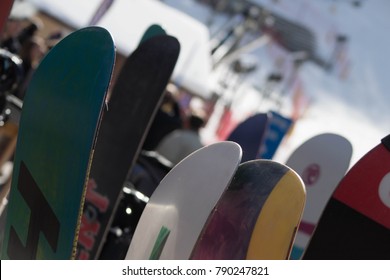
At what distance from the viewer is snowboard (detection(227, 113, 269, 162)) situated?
3.26m

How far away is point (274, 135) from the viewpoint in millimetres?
5238

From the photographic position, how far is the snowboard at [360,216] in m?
2.07

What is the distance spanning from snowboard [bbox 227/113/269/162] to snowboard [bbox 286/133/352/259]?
0.33 m

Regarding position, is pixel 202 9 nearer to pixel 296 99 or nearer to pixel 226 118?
pixel 296 99

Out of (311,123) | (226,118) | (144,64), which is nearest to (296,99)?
(311,123)

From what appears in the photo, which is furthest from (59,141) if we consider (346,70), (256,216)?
(346,70)

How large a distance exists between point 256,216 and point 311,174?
3.85ft

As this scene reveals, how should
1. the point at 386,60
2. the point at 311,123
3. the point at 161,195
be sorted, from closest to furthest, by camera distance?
Result: the point at 161,195 < the point at 311,123 < the point at 386,60

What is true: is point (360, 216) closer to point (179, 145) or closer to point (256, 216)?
point (256, 216)

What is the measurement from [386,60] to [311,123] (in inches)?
315

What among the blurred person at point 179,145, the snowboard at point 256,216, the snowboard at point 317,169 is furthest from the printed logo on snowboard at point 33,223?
the blurred person at point 179,145

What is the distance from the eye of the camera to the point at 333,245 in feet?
6.98

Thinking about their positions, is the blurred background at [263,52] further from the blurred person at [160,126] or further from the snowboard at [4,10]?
the snowboard at [4,10]

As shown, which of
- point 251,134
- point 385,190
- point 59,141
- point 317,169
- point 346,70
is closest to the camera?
point 59,141
